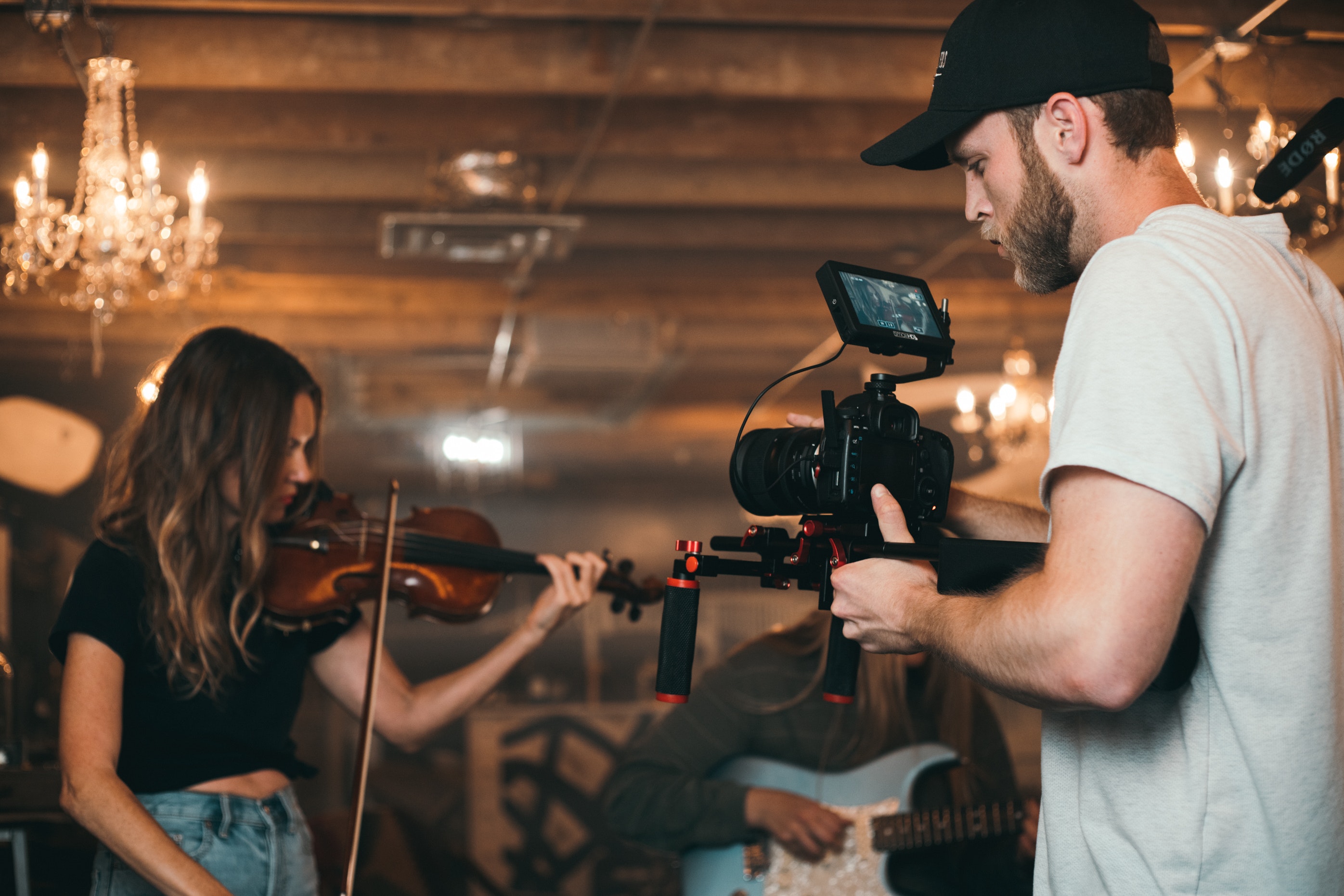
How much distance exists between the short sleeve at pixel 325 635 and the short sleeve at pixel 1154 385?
131cm

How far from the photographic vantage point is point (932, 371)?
1220mm

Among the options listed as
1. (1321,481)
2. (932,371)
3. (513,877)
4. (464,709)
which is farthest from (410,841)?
(1321,481)

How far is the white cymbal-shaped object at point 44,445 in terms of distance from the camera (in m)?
5.53

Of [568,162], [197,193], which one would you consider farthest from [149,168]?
[568,162]

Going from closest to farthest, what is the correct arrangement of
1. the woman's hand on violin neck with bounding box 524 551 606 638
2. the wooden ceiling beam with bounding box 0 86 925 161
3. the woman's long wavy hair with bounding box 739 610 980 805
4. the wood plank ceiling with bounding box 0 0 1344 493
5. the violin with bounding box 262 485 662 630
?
the violin with bounding box 262 485 662 630 → the woman's hand on violin neck with bounding box 524 551 606 638 → the woman's long wavy hair with bounding box 739 610 980 805 → the wood plank ceiling with bounding box 0 0 1344 493 → the wooden ceiling beam with bounding box 0 86 925 161

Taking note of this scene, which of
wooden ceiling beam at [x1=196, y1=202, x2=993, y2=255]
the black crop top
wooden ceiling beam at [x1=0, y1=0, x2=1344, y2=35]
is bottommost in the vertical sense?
the black crop top

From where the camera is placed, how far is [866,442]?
3.63ft

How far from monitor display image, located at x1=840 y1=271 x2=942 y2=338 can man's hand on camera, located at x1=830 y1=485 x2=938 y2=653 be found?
22 cm

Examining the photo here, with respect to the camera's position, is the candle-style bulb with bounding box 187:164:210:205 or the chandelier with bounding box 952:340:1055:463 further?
the chandelier with bounding box 952:340:1055:463

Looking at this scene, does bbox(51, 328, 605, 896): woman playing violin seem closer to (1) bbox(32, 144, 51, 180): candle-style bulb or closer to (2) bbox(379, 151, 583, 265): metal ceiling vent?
(1) bbox(32, 144, 51, 180): candle-style bulb

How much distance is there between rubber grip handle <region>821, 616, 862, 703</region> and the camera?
3.91 feet

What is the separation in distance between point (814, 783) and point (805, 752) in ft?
0.22

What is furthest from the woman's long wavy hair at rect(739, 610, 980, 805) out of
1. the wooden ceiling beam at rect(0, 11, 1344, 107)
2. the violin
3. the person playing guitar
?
the wooden ceiling beam at rect(0, 11, 1344, 107)

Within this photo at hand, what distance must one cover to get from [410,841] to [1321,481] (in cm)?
421
